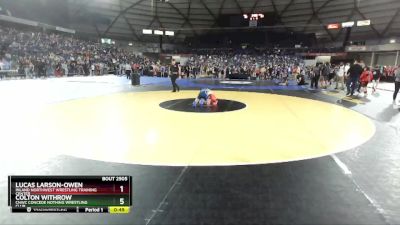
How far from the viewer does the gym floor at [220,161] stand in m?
2.78

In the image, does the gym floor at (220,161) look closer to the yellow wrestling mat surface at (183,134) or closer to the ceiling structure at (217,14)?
the yellow wrestling mat surface at (183,134)

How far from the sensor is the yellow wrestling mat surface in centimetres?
451

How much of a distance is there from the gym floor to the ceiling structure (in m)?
32.7

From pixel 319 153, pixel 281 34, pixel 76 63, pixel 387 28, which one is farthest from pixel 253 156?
pixel 281 34

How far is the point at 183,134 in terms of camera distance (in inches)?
227
